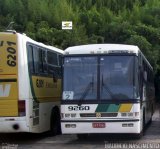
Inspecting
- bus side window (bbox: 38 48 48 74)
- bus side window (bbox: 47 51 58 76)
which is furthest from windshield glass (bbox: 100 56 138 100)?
bus side window (bbox: 47 51 58 76)

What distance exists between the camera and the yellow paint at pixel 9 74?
Result: 14602mm

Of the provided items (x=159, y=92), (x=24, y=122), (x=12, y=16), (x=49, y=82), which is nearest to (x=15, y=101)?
(x=24, y=122)

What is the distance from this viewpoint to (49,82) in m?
17.8

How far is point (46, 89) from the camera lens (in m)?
17.3

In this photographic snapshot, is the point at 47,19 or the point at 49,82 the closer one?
the point at 49,82

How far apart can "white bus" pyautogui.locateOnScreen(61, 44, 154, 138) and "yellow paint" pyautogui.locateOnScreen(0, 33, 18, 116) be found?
148cm

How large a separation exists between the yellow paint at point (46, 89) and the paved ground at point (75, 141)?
1.37 meters

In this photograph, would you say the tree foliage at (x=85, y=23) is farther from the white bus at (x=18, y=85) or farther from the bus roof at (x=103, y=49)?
the white bus at (x=18, y=85)

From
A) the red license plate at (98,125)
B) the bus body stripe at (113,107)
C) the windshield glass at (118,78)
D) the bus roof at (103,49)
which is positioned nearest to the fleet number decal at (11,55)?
the bus roof at (103,49)

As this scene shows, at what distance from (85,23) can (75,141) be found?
102 feet

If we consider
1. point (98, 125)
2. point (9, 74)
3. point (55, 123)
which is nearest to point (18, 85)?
point (9, 74)

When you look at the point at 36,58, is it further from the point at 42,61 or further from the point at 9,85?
the point at 9,85

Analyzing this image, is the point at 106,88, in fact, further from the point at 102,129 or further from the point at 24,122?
the point at 24,122

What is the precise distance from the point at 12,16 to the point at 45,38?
3951mm
